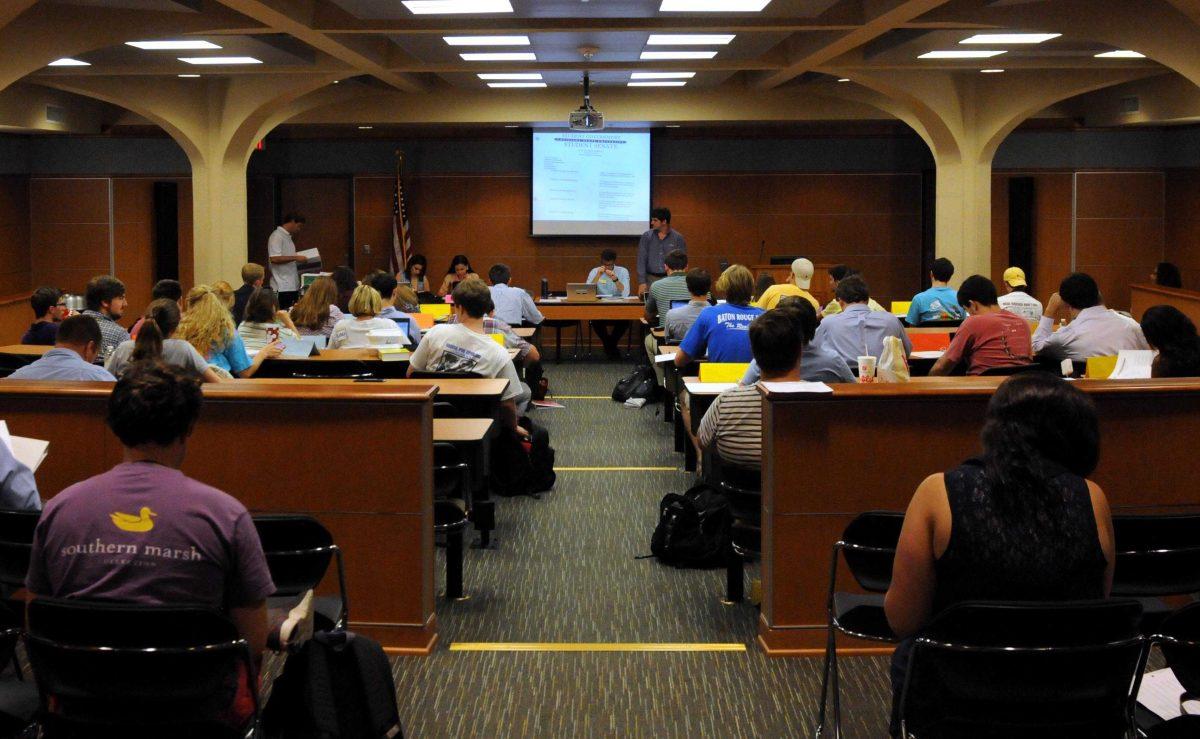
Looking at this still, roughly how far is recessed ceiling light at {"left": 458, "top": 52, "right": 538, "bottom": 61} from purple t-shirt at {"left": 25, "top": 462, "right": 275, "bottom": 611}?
9.53m

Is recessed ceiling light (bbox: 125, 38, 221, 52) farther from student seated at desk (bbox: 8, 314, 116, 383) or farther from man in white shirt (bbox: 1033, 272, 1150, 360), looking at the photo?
man in white shirt (bbox: 1033, 272, 1150, 360)

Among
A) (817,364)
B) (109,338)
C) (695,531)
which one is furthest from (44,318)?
(817,364)

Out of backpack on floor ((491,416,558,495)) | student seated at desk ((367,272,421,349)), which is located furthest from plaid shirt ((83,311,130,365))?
backpack on floor ((491,416,558,495))

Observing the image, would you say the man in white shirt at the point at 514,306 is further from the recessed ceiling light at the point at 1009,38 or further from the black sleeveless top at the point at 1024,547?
the black sleeveless top at the point at 1024,547

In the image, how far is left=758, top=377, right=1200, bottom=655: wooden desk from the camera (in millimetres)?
4547

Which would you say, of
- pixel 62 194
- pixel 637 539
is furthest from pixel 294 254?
pixel 637 539

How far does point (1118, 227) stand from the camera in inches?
669

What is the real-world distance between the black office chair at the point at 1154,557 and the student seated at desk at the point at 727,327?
4.36 m

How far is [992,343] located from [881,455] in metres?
2.64

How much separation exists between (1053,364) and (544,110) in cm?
928

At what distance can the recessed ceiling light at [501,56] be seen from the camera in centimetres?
1177

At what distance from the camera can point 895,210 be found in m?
16.8

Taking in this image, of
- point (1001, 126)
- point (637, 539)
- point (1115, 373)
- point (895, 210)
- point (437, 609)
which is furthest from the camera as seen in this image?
point (895, 210)

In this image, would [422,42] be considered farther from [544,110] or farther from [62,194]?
[62,194]
